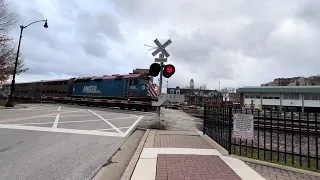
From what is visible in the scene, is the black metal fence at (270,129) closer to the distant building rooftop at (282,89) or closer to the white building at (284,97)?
the white building at (284,97)

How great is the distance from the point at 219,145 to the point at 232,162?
2.29 m

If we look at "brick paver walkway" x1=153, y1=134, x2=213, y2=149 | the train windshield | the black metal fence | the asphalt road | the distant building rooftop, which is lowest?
the asphalt road

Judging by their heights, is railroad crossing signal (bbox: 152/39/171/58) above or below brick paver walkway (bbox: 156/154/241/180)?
above

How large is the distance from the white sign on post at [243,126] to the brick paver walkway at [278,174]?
124 centimetres

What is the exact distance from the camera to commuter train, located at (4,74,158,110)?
97.9 feet

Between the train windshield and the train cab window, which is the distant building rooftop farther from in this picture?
the train cab window

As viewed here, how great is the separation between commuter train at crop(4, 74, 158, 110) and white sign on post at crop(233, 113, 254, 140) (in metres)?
21.3

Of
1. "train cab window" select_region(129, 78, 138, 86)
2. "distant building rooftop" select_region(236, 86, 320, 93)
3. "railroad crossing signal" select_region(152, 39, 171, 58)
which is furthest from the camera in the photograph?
"distant building rooftop" select_region(236, 86, 320, 93)

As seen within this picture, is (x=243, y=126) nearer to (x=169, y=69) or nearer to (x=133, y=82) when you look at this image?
(x=169, y=69)

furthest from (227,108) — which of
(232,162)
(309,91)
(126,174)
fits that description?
(309,91)

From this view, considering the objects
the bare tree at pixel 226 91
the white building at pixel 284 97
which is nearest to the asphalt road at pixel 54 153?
the white building at pixel 284 97

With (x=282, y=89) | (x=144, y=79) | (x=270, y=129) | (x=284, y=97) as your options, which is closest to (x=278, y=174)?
(x=270, y=129)

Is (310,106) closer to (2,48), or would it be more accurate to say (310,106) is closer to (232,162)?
(2,48)

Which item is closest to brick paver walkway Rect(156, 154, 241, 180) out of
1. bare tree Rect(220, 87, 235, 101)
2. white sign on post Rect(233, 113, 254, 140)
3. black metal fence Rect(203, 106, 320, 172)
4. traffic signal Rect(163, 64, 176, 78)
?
white sign on post Rect(233, 113, 254, 140)
